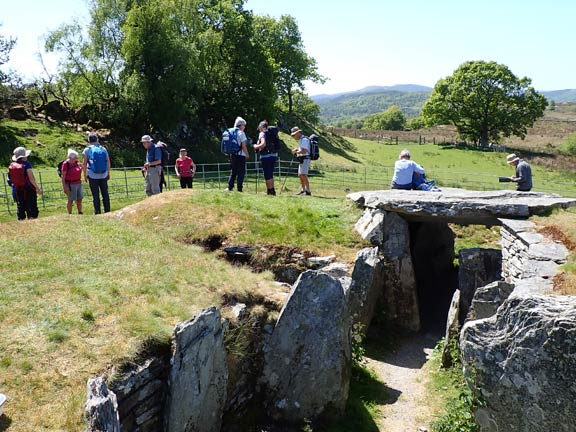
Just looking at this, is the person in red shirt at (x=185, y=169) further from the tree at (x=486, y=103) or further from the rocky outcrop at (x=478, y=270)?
the tree at (x=486, y=103)

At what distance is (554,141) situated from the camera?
6644cm

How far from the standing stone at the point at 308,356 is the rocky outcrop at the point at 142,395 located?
2496mm

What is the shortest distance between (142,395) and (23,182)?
8.56m

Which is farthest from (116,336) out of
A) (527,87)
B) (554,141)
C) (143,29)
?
(554,141)

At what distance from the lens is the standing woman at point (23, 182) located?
43.3ft

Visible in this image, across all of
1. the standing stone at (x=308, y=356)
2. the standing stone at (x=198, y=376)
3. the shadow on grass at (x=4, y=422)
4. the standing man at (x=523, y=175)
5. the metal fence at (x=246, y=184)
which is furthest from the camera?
the metal fence at (x=246, y=184)

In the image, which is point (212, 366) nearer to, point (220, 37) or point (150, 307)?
point (150, 307)

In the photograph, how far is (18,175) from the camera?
13.3 m

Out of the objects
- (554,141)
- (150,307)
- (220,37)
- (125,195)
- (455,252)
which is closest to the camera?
(150,307)

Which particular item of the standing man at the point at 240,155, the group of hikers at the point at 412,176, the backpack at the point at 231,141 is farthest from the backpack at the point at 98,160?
the group of hikers at the point at 412,176

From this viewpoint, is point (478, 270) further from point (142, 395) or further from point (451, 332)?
A: point (142, 395)

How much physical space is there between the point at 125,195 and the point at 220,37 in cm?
2384

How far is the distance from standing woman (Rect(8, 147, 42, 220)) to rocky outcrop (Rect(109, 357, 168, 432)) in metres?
7.92

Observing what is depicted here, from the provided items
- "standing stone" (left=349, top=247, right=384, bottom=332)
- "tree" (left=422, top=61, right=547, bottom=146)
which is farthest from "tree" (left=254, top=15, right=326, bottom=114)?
"standing stone" (left=349, top=247, right=384, bottom=332)
